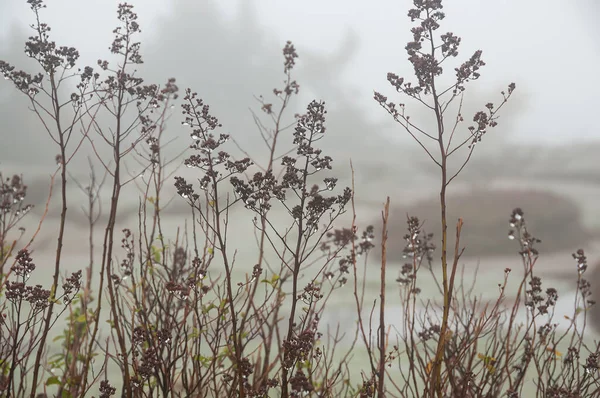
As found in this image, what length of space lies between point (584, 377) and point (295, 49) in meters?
3.32

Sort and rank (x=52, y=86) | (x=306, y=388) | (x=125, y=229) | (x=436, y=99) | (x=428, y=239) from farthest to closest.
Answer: (x=428, y=239) → (x=125, y=229) → (x=52, y=86) → (x=436, y=99) → (x=306, y=388)

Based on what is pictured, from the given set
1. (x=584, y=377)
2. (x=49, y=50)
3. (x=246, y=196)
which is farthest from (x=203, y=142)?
(x=584, y=377)

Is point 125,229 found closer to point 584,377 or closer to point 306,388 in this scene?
point 306,388

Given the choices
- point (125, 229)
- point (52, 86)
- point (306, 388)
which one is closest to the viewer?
point (306, 388)

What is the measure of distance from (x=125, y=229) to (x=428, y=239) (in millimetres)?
2433

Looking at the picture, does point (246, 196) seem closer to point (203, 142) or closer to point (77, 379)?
point (203, 142)

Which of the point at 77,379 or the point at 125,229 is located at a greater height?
the point at 125,229

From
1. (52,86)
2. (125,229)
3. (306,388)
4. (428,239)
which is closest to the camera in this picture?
(306,388)

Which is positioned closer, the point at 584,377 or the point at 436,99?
the point at 436,99

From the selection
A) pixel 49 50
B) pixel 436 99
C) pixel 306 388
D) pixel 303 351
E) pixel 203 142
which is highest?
pixel 49 50

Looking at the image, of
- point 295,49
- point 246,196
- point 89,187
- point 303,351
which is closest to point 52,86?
point 89,187

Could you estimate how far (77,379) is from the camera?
343cm

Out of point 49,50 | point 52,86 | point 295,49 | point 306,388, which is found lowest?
point 306,388

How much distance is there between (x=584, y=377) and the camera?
3412 mm
